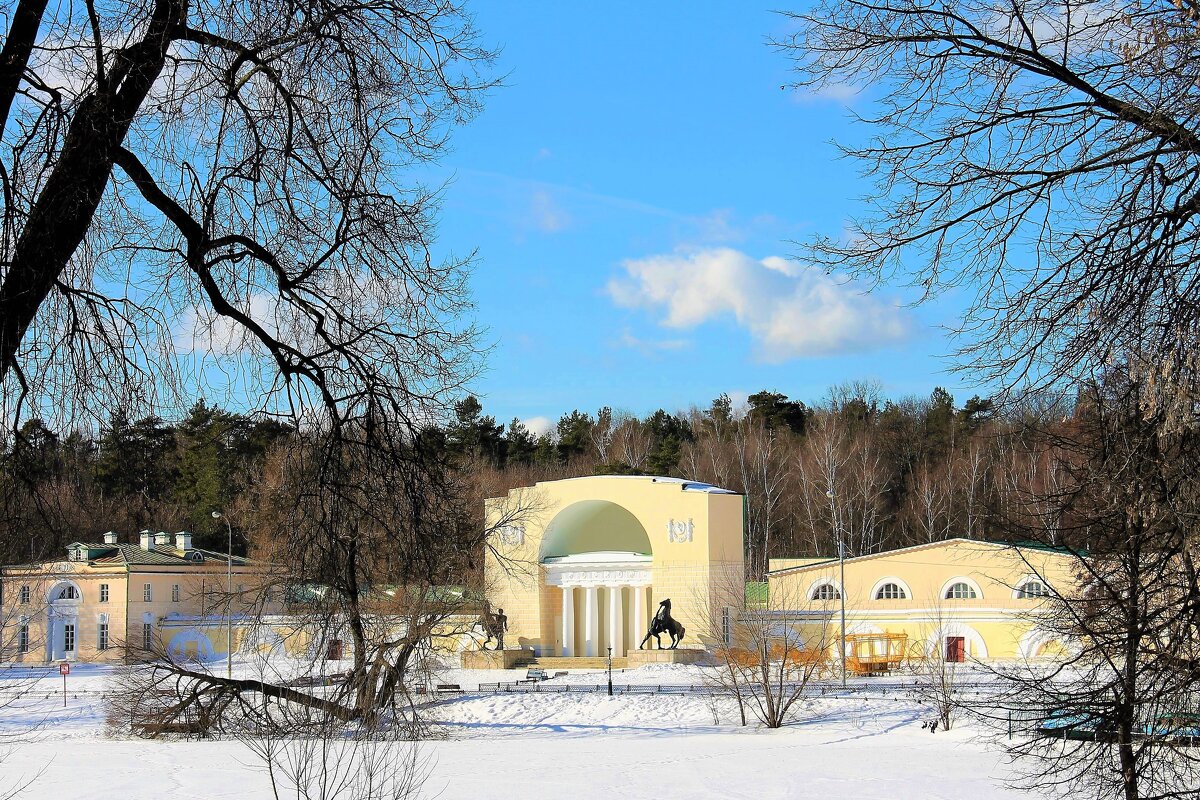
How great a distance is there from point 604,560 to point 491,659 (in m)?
5.78

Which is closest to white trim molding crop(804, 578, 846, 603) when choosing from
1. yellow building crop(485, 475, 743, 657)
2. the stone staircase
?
yellow building crop(485, 475, 743, 657)

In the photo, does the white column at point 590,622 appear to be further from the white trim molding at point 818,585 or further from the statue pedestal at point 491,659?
the white trim molding at point 818,585

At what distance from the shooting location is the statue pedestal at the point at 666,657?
45.8 m

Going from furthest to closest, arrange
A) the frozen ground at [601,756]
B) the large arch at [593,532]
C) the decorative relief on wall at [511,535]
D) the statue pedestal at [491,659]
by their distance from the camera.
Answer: the large arch at [593,532] < the decorative relief on wall at [511,535] < the statue pedestal at [491,659] < the frozen ground at [601,756]

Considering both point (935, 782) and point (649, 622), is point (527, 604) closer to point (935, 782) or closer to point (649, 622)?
point (649, 622)

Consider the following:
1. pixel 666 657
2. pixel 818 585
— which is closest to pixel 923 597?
pixel 818 585

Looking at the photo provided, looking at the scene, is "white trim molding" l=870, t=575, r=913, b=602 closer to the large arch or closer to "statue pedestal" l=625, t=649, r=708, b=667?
"statue pedestal" l=625, t=649, r=708, b=667

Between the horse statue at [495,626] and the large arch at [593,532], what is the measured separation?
10.7 feet

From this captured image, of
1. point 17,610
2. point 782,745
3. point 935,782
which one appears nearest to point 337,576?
point 935,782

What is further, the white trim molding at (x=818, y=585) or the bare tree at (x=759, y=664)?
the white trim molding at (x=818, y=585)

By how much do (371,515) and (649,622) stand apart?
45167 mm

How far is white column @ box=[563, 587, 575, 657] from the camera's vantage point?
5016cm

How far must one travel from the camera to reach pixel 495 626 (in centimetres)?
4669

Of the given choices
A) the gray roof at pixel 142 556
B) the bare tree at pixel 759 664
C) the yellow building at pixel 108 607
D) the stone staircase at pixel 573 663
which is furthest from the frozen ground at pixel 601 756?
the gray roof at pixel 142 556
